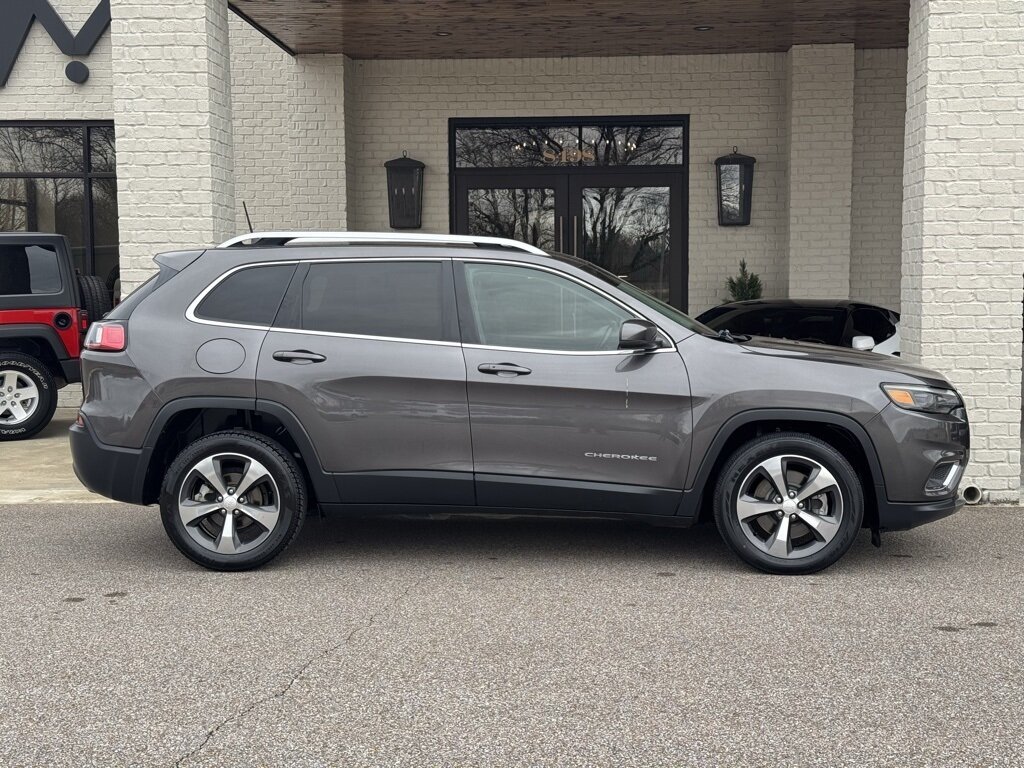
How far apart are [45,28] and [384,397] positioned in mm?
9832

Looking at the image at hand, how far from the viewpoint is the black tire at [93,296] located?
12.7 meters

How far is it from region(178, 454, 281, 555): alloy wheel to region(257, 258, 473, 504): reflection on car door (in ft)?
1.21

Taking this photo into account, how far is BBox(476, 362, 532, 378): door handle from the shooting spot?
20.8 feet

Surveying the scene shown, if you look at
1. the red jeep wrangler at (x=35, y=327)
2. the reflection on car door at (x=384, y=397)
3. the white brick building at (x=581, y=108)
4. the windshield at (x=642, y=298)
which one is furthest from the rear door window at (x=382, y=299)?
the red jeep wrangler at (x=35, y=327)

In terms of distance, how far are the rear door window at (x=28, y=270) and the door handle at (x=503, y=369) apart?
7545 millimetres

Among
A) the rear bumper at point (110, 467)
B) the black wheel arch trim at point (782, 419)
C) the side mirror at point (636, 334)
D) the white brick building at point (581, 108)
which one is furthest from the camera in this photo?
the white brick building at point (581, 108)

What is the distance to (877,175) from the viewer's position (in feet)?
47.1

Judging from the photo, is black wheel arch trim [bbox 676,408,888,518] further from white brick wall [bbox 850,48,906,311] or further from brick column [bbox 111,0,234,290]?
white brick wall [bbox 850,48,906,311]

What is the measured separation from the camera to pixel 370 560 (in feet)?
22.4

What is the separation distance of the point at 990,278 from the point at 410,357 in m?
4.40

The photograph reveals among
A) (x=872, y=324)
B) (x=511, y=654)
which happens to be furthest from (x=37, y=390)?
(x=511, y=654)

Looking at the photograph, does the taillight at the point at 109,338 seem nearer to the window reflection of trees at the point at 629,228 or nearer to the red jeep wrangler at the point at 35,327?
the red jeep wrangler at the point at 35,327

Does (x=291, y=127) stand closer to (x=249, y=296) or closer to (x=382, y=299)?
(x=249, y=296)

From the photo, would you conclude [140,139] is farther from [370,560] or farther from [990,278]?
[990,278]
